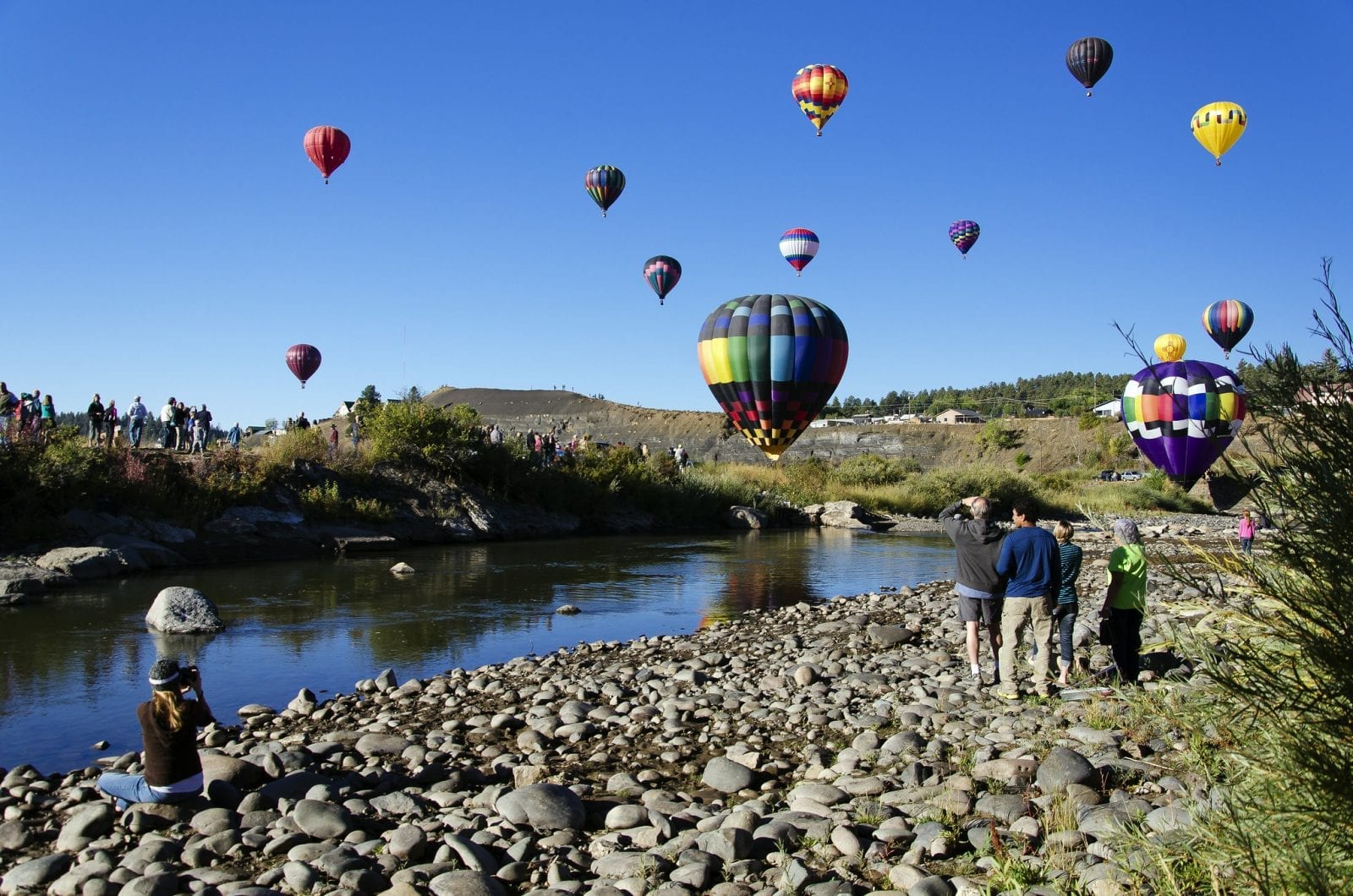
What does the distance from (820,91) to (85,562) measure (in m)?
31.0

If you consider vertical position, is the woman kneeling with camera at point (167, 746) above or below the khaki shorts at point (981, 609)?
below

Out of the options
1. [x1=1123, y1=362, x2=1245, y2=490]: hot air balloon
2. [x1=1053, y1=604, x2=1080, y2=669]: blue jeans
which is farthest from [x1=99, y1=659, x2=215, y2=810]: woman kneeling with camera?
[x1=1123, y1=362, x2=1245, y2=490]: hot air balloon

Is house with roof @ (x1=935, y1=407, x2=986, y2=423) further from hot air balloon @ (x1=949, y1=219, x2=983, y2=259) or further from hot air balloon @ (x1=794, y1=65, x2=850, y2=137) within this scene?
hot air balloon @ (x1=794, y1=65, x2=850, y2=137)

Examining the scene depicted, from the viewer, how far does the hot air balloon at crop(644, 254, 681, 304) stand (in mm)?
50000

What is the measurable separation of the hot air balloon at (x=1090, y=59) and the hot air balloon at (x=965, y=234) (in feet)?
39.9

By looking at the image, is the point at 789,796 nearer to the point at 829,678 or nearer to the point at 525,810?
the point at 525,810

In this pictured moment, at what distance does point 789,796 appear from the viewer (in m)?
6.83

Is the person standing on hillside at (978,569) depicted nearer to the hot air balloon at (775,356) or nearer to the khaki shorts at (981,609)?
the khaki shorts at (981,609)

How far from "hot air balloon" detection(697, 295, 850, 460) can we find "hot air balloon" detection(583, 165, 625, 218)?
55.8ft

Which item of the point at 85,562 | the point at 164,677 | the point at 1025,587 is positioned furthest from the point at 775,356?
the point at 164,677

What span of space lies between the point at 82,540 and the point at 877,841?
22127 millimetres

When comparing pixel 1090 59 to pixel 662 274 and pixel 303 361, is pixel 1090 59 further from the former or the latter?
pixel 303 361

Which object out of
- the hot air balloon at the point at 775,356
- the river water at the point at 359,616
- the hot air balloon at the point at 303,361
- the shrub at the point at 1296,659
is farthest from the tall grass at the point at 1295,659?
the hot air balloon at the point at 303,361

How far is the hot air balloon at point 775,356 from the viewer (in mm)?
29609
